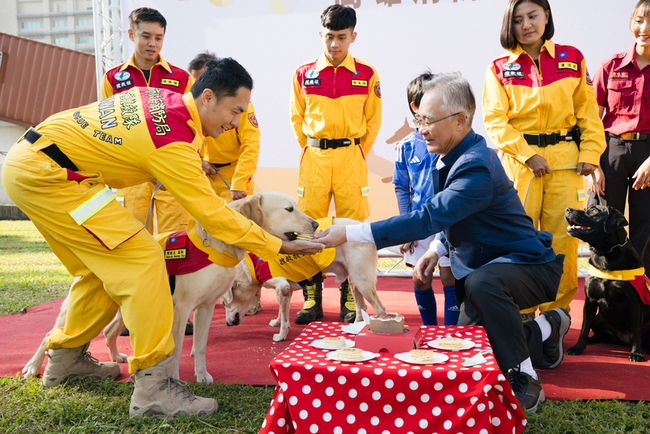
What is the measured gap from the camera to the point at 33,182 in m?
2.18

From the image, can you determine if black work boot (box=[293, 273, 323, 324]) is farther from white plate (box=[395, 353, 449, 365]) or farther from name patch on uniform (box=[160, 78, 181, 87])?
white plate (box=[395, 353, 449, 365])

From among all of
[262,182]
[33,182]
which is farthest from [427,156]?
[262,182]

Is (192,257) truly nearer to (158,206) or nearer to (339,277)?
(339,277)

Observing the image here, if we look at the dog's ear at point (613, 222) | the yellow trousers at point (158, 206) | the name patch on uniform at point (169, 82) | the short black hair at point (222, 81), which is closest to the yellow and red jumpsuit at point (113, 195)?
the short black hair at point (222, 81)

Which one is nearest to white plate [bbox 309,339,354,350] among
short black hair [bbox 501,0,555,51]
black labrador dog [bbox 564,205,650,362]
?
black labrador dog [bbox 564,205,650,362]

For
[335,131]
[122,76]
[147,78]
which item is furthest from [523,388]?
[122,76]

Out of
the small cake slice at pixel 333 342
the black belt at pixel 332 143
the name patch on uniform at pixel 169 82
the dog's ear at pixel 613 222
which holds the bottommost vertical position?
the small cake slice at pixel 333 342

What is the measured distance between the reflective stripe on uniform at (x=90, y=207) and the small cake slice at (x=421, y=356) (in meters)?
1.55

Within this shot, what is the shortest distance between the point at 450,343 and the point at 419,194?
2.04 m

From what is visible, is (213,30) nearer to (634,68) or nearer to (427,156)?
(427,156)

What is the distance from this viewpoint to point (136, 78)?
4.34 metres

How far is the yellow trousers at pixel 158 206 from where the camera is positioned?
4215mm

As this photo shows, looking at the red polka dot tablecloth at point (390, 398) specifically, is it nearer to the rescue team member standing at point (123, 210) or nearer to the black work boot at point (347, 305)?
the rescue team member standing at point (123, 210)

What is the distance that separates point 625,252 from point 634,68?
1818 mm
